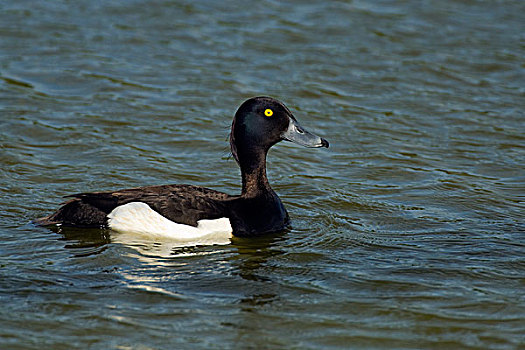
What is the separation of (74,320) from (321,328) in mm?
1816

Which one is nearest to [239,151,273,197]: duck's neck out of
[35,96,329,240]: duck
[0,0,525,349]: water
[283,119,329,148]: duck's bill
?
[35,96,329,240]: duck

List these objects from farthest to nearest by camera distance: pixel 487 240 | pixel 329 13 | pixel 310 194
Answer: pixel 329 13, pixel 310 194, pixel 487 240

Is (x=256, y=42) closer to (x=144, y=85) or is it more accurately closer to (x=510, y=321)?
(x=144, y=85)

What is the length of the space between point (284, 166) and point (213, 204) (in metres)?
2.67

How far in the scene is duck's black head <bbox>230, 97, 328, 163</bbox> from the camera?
8.78 meters

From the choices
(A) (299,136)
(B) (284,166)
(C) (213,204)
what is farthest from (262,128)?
(B) (284,166)

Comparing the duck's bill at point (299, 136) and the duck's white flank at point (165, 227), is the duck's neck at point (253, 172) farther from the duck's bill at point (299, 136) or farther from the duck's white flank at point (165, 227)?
the duck's white flank at point (165, 227)

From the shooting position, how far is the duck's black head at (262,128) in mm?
8781

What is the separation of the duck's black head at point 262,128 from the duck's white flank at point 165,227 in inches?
35.2

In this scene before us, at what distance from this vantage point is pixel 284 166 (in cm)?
1105

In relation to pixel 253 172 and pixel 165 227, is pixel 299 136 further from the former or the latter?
pixel 165 227

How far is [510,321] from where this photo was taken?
676 cm

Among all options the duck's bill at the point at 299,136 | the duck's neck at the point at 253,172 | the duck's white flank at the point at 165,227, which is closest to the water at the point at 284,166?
the duck's white flank at the point at 165,227

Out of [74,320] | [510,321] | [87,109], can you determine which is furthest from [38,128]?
[510,321]
